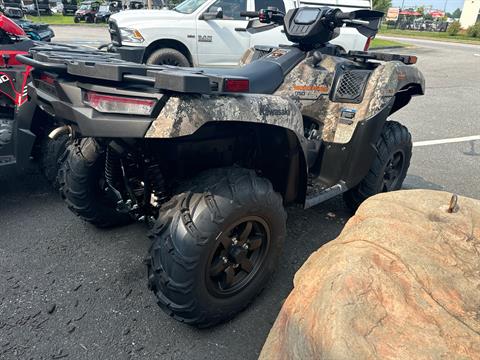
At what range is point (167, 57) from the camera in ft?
27.2

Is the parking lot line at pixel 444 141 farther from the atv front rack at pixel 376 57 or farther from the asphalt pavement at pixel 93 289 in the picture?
the atv front rack at pixel 376 57

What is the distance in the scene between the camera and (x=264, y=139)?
258 centimetres

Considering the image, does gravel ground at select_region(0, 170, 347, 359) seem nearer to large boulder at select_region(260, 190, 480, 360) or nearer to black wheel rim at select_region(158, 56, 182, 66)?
large boulder at select_region(260, 190, 480, 360)

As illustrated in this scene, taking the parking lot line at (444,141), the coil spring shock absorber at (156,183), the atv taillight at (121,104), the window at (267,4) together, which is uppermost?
the window at (267,4)

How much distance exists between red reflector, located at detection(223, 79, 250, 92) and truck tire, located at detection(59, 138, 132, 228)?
1283mm

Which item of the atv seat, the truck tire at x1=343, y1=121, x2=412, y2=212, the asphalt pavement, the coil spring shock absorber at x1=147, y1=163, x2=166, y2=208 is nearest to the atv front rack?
the truck tire at x1=343, y1=121, x2=412, y2=212

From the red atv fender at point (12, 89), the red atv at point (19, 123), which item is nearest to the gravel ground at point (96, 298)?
the red atv at point (19, 123)

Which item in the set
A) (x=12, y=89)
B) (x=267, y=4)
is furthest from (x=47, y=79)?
(x=267, y=4)

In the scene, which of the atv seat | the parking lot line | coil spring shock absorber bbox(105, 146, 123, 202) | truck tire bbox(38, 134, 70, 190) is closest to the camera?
coil spring shock absorber bbox(105, 146, 123, 202)

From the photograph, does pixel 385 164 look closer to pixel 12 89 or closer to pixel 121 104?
pixel 121 104

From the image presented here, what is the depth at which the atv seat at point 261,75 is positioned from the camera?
8.71 feet

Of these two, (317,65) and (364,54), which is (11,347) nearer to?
(317,65)

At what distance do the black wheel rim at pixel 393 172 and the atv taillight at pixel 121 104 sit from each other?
2572 mm

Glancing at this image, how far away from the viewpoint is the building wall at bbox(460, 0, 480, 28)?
53.9 metres
